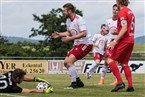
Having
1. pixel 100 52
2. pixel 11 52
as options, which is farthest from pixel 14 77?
pixel 11 52

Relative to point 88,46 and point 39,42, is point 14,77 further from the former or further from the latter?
point 39,42

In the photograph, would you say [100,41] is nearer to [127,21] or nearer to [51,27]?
[127,21]

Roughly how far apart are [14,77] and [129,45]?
294cm

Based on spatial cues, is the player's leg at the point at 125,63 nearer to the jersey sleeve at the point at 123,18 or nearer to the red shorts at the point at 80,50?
the jersey sleeve at the point at 123,18

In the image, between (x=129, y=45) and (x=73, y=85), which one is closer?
(x=129, y=45)

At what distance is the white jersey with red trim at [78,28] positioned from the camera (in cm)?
1248

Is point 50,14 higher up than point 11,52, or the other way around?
point 50,14

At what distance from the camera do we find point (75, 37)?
1227 centimetres

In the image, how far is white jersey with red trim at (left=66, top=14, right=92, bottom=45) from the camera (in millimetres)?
12484

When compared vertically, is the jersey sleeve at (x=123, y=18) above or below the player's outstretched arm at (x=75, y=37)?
above

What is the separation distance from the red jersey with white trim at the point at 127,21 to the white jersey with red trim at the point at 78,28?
160cm

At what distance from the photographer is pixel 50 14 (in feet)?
257

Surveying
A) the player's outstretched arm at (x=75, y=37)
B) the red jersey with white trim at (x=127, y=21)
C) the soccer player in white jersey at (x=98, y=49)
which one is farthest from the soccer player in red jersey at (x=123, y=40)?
the soccer player in white jersey at (x=98, y=49)

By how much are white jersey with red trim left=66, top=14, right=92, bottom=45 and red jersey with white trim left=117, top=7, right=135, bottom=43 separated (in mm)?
1596
